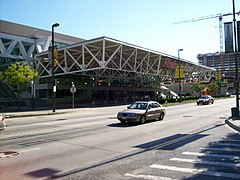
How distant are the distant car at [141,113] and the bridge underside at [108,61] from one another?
22.2m

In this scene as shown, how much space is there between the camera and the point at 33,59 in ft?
214

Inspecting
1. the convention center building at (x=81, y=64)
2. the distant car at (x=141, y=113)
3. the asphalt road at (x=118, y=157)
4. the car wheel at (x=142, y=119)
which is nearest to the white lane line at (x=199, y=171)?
the asphalt road at (x=118, y=157)

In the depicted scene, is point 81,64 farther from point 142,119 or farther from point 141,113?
point 141,113

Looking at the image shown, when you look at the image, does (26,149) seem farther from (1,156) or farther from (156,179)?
(156,179)

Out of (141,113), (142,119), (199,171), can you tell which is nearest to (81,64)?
(142,119)

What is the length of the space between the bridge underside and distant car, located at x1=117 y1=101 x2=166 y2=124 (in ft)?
72.8

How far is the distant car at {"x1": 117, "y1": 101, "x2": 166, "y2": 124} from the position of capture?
1777 centimetres

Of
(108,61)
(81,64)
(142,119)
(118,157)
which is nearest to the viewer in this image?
(118,157)

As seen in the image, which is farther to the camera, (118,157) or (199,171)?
→ (118,157)

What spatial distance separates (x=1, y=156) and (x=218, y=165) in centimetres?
635

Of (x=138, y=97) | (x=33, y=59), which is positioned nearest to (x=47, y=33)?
(x=33, y=59)

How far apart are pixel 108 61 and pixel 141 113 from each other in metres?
30.2

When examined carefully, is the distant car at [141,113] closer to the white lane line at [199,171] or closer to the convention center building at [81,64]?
the white lane line at [199,171]

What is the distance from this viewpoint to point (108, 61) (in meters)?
47.5
